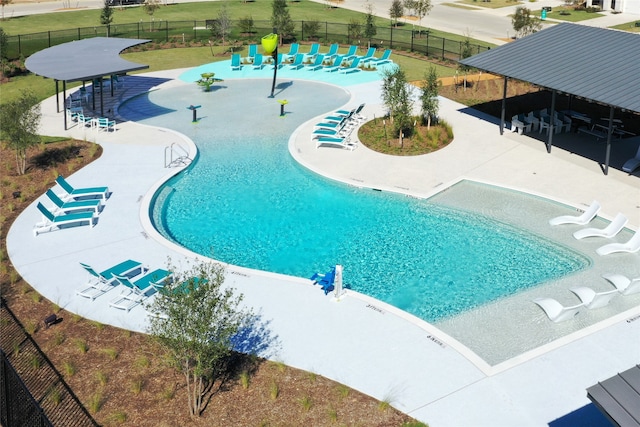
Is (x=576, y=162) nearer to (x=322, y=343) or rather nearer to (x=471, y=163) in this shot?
(x=471, y=163)

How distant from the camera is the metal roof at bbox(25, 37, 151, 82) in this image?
2927 cm

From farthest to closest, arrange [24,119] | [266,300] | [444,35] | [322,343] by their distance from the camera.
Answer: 1. [444,35]
2. [24,119]
3. [266,300]
4. [322,343]

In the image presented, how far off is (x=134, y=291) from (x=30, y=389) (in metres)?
4.07

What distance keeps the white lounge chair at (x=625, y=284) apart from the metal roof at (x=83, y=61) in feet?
69.9

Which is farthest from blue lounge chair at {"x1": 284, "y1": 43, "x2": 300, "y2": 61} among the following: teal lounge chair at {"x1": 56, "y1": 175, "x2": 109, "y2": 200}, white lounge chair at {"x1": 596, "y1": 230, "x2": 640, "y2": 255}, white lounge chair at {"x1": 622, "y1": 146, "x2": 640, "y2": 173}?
white lounge chair at {"x1": 596, "y1": 230, "x2": 640, "y2": 255}

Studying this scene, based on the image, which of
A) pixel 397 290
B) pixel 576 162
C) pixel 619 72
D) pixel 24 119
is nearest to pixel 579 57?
pixel 619 72

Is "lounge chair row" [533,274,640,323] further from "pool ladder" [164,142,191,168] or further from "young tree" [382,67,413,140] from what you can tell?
"pool ladder" [164,142,191,168]

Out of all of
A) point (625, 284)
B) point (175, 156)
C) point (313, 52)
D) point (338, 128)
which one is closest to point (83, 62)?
point (175, 156)

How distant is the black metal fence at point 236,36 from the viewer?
4634 cm

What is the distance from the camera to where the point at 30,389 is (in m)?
15.1

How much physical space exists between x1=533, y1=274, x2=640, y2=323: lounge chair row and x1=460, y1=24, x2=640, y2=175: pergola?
7.35 m

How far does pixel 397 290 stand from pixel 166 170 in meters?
11.7

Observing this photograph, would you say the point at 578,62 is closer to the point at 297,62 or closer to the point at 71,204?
the point at 297,62

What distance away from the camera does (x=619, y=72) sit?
26.6 m
